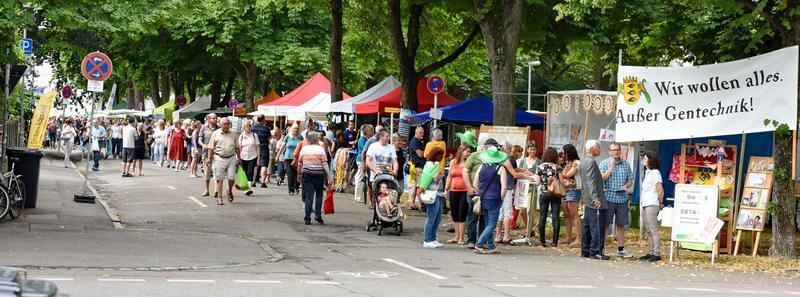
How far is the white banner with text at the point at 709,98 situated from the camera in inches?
672

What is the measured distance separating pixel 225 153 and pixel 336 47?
36.3 feet

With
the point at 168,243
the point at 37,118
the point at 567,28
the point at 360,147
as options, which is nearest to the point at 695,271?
the point at 168,243

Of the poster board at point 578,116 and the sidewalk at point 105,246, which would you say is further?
the poster board at point 578,116

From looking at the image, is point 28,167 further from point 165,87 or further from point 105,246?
point 165,87

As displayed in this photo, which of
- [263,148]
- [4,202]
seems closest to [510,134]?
[4,202]

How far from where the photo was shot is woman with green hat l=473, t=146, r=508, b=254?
17.1 m

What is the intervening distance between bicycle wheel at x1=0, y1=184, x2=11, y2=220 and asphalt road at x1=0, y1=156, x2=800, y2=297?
0.37 meters

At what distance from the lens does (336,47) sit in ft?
113

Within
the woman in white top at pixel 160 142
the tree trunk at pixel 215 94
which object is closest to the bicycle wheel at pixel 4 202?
→ the woman in white top at pixel 160 142

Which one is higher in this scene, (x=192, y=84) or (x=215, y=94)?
(x=192, y=84)

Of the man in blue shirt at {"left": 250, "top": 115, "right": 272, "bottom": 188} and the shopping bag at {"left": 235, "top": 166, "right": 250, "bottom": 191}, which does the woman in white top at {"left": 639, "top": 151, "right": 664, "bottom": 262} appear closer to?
the shopping bag at {"left": 235, "top": 166, "right": 250, "bottom": 191}

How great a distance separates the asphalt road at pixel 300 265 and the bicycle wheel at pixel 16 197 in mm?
721

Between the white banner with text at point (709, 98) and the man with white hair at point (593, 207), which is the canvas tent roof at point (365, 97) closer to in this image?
the white banner with text at point (709, 98)

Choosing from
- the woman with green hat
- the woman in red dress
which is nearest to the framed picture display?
→ the woman with green hat
